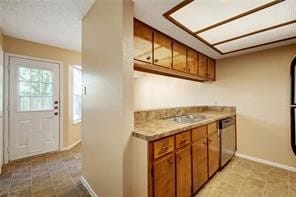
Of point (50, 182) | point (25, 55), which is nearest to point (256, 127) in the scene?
point (50, 182)

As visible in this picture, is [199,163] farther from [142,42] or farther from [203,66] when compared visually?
[203,66]

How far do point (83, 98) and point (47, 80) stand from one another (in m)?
1.83

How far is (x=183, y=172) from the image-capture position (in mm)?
1692

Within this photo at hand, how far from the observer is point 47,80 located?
3.48 metres

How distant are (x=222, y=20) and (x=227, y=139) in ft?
6.55

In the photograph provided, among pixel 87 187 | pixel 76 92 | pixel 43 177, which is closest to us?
pixel 87 187

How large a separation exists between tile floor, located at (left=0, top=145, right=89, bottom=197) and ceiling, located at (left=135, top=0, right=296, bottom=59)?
2.36 m

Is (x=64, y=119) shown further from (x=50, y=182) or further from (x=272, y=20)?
(x=272, y=20)

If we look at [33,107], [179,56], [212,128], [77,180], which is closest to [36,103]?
[33,107]

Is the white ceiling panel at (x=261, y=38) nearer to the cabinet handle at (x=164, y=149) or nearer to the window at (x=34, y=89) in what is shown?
the cabinet handle at (x=164, y=149)

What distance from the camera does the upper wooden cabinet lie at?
186 centimetres

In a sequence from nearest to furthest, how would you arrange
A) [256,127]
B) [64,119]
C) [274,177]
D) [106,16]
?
[106,16], [274,177], [256,127], [64,119]

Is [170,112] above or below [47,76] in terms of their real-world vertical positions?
below

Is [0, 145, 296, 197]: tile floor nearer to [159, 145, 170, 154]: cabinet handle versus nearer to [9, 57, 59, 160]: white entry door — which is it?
[9, 57, 59, 160]: white entry door
